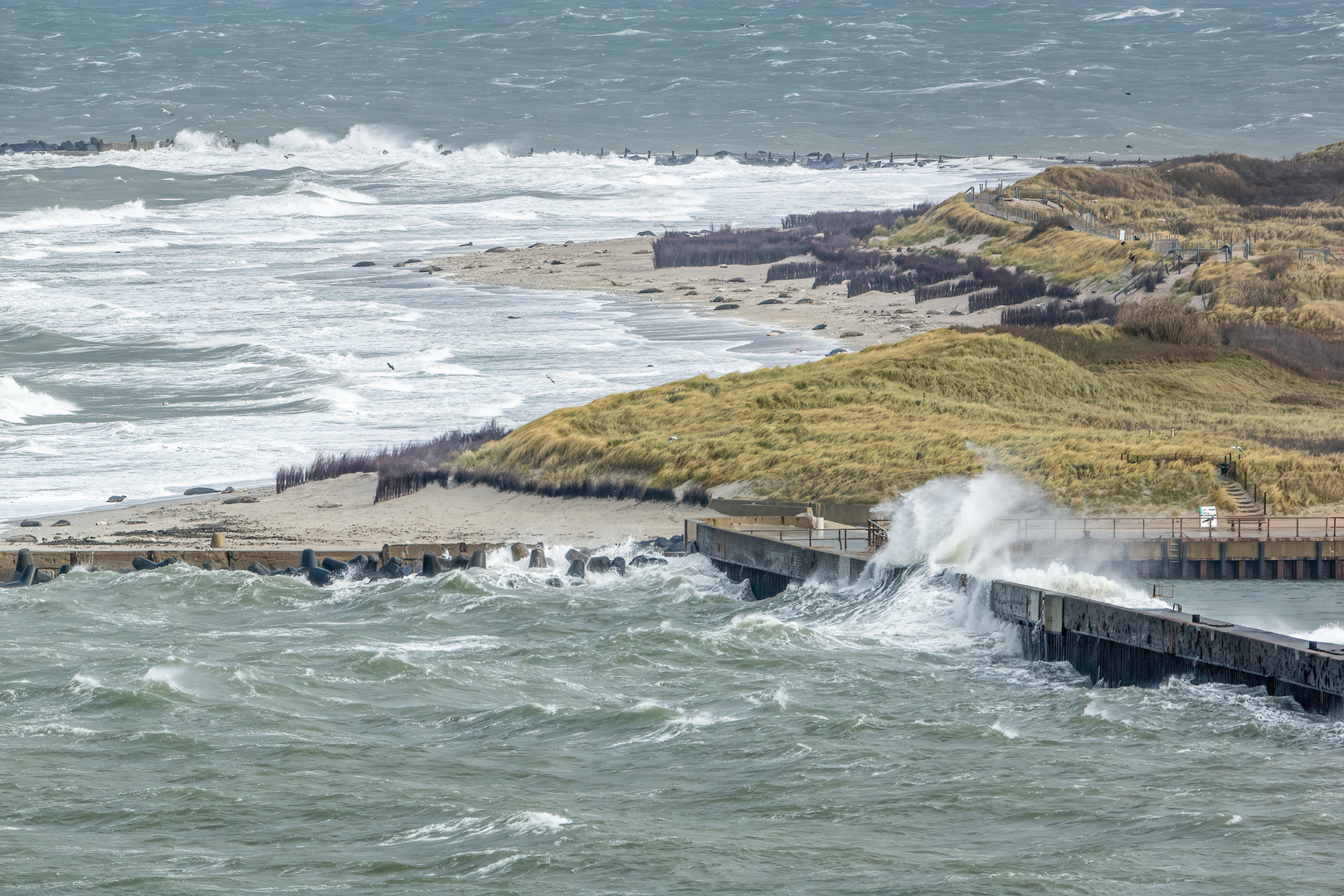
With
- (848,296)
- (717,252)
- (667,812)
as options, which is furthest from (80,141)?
(667,812)

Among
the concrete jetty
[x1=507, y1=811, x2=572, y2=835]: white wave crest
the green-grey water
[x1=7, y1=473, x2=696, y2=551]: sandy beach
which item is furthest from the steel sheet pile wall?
[x1=7, y1=473, x2=696, y2=551]: sandy beach

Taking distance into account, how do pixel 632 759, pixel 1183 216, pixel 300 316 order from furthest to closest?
pixel 1183 216 → pixel 300 316 → pixel 632 759

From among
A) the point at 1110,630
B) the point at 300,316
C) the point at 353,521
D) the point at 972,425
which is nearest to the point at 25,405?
the point at 300,316

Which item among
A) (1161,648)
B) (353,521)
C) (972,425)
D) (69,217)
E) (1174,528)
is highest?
(69,217)

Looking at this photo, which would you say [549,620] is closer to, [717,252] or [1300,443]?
[1300,443]

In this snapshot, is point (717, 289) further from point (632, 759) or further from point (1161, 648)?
point (632, 759)

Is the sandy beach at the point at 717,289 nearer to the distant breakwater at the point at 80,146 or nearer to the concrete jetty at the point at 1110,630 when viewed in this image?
the concrete jetty at the point at 1110,630
